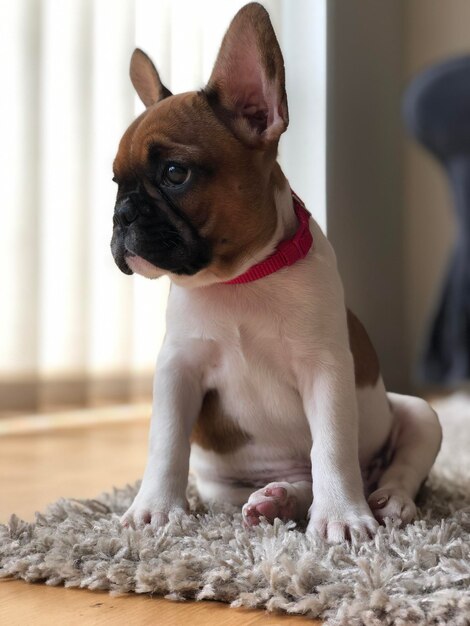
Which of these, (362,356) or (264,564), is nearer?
(264,564)

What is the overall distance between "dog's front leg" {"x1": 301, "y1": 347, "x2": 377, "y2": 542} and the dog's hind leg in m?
0.09

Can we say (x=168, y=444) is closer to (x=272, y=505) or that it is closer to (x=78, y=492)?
(x=272, y=505)

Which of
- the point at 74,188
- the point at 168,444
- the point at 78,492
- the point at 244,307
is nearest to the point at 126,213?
the point at 244,307

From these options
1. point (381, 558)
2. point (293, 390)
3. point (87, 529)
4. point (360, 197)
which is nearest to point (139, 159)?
point (293, 390)

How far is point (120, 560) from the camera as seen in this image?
1.12 m

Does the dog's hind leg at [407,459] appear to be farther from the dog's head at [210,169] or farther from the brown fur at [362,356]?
the dog's head at [210,169]

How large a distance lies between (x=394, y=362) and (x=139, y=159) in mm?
3386

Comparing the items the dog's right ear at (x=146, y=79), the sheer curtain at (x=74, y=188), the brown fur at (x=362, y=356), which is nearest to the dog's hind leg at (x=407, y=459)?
the brown fur at (x=362, y=356)

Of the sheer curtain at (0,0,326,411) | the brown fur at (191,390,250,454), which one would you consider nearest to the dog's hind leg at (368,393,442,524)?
the brown fur at (191,390,250,454)

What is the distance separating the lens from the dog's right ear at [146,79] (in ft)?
4.89

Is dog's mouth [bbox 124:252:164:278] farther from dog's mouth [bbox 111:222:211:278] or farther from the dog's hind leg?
the dog's hind leg

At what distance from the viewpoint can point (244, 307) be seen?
1.36 m

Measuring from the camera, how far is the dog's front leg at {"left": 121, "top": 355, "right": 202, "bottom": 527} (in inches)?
50.8

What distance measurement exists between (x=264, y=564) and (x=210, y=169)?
0.55 metres
